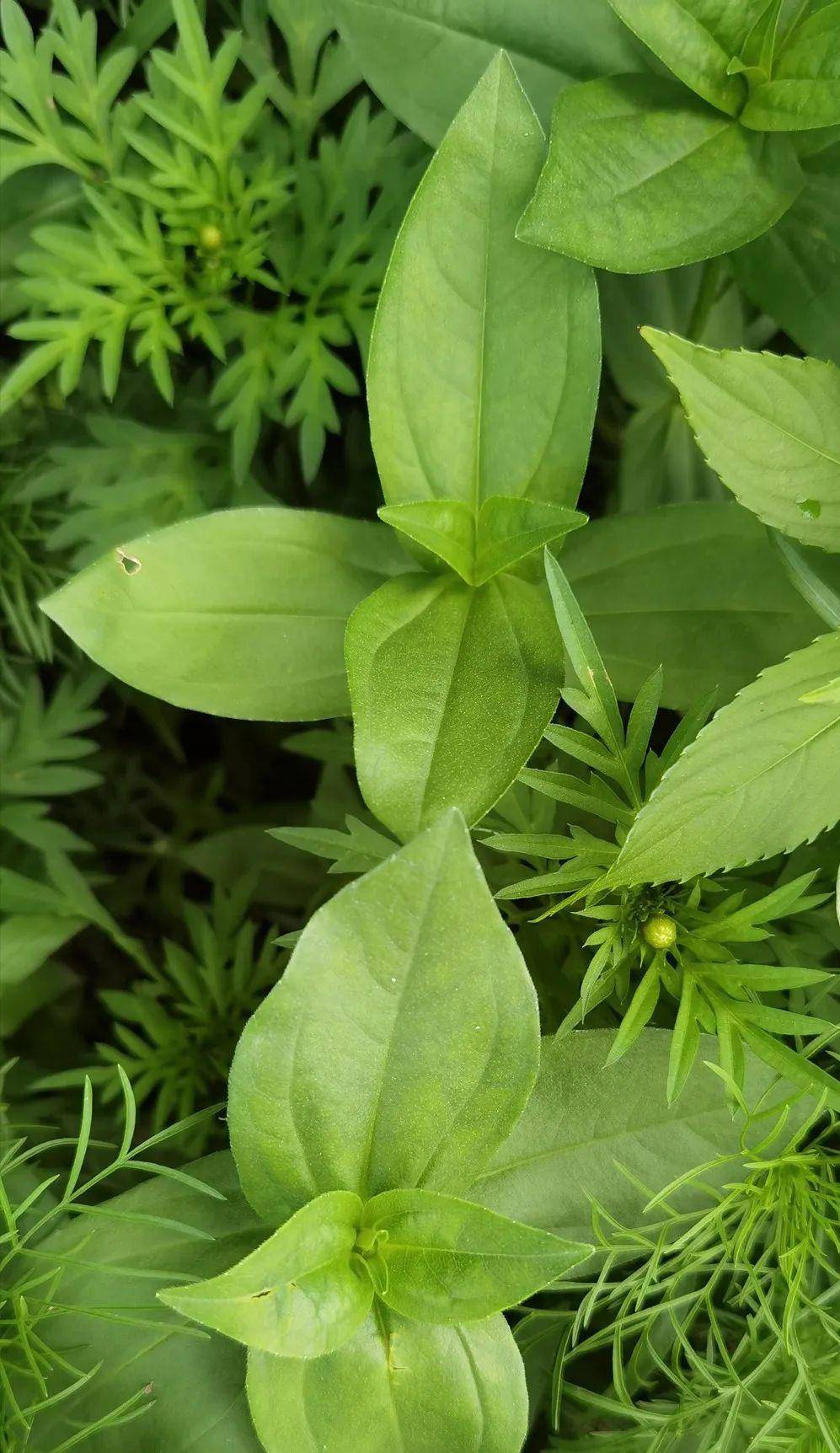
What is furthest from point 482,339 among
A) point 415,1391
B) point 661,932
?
point 415,1391

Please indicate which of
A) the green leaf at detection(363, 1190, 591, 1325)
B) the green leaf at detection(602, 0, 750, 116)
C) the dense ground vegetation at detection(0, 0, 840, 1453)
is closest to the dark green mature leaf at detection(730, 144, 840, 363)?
the dense ground vegetation at detection(0, 0, 840, 1453)

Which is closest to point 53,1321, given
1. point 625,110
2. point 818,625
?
point 818,625

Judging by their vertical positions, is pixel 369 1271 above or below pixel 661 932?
below

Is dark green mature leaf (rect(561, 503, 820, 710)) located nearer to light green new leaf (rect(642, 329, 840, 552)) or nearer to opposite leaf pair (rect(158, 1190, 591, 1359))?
light green new leaf (rect(642, 329, 840, 552))

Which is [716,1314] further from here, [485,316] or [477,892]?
[485,316]

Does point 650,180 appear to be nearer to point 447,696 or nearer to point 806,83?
point 806,83

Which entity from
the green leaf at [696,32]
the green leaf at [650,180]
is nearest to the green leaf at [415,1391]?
the green leaf at [650,180]

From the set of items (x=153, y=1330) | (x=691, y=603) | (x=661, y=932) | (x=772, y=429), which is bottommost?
(x=153, y=1330)
